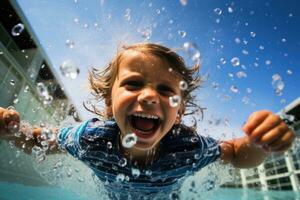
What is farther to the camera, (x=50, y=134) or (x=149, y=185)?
(x=50, y=134)

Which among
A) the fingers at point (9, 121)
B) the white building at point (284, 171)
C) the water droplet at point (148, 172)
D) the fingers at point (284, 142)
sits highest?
the white building at point (284, 171)

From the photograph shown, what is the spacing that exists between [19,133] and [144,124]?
134 cm

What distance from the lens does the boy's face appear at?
79.5 inches

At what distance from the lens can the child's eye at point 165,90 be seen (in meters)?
2.15

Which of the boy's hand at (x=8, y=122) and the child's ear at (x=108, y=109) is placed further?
the child's ear at (x=108, y=109)

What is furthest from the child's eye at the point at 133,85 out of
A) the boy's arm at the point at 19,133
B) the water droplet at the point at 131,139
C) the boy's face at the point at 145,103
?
the boy's arm at the point at 19,133

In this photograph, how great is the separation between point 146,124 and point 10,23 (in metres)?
10.6

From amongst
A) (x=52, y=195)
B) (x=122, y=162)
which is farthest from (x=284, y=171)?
(x=122, y=162)

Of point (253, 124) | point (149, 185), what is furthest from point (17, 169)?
point (253, 124)

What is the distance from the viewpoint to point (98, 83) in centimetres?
328

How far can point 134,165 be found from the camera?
260 centimetres

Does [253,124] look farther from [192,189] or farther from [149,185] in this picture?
[192,189]

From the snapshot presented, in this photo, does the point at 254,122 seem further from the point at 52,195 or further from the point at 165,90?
the point at 52,195

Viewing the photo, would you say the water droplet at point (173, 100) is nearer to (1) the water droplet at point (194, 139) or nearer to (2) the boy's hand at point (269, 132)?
(1) the water droplet at point (194, 139)
